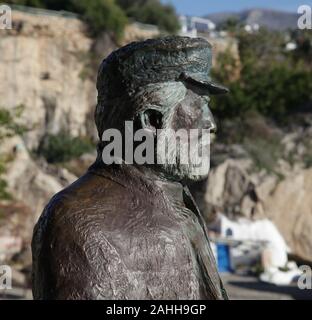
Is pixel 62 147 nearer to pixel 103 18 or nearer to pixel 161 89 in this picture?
pixel 103 18

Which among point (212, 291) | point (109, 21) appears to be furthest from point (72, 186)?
point (109, 21)

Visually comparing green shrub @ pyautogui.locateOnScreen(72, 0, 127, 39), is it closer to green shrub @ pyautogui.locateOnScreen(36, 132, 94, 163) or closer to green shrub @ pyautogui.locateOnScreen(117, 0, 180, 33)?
green shrub @ pyautogui.locateOnScreen(117, 0, 180, 33)

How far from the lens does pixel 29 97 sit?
2667cm

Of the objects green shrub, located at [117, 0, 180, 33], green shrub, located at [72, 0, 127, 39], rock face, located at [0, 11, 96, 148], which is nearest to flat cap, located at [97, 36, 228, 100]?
rock face, located at [0, 11, 96, 148]

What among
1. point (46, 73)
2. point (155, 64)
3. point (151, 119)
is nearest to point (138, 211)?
point (151, 119)

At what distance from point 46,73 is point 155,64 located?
1002 inches

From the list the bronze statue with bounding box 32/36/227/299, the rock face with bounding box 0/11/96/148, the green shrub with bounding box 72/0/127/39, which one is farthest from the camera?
the green shrub with bounding box 72/0/127/39

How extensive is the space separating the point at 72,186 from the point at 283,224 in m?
21.7

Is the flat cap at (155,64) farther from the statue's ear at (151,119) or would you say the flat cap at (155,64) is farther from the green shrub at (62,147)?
the green shrub at (62,147)

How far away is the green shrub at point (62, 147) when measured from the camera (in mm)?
25234

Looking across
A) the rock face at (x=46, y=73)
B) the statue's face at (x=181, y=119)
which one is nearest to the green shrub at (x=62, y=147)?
the rock face at (x=46, y=73)

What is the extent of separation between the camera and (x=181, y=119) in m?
2.56

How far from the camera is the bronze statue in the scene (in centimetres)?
233

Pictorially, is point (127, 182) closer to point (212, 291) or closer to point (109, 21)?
point (212, 291)
